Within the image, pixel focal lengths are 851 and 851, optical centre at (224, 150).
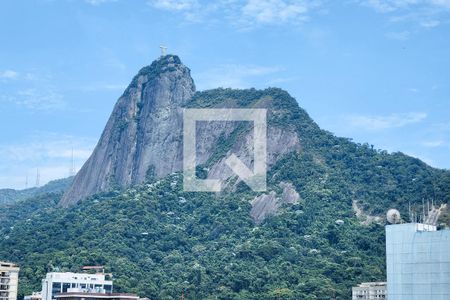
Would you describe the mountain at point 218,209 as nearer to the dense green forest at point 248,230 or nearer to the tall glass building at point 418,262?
the dense green forest at point 248,230

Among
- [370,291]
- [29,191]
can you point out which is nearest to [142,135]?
[370,291]

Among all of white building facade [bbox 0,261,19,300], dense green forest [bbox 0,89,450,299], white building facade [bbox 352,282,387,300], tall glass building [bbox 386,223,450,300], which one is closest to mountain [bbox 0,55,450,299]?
dense green forest [bbox 0,89,450,299]

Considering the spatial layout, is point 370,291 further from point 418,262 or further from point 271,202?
point 271,202

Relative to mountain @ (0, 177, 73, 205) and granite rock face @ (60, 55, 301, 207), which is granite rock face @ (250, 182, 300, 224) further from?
mountain @ (0, 177, 73, 205)

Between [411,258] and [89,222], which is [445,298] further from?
[89,222]

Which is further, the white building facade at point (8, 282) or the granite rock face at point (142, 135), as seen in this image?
the granite rock face at point (142, 135)

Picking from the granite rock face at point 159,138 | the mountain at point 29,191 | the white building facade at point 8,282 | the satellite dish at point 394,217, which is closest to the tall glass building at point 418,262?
the satellite dish at point 394,217
